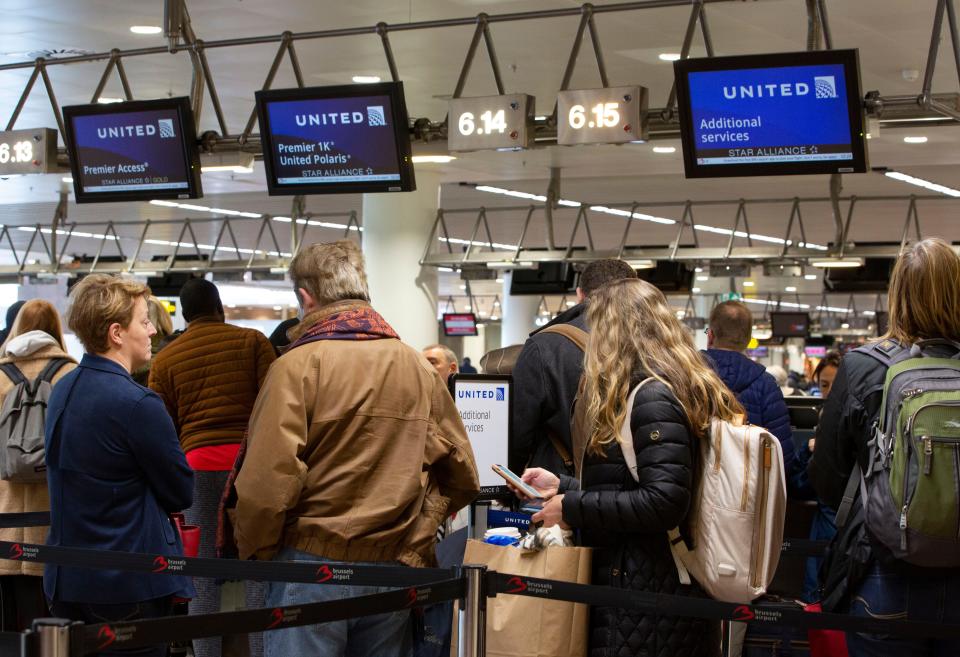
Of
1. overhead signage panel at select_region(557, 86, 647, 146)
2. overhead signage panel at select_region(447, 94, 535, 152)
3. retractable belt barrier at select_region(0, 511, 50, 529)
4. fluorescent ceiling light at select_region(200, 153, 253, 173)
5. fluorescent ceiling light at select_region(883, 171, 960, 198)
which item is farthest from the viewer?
fluorescent ceiling light at select_region(883, 171, 960, 198)

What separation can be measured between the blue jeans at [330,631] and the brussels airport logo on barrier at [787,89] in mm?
4761

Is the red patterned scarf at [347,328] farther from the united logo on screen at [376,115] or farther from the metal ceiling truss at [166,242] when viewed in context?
the metal ceiling truss at [166,242]

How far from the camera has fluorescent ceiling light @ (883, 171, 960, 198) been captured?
53.8 feet

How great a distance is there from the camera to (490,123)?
8438 millimetres

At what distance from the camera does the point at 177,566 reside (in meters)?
3.90

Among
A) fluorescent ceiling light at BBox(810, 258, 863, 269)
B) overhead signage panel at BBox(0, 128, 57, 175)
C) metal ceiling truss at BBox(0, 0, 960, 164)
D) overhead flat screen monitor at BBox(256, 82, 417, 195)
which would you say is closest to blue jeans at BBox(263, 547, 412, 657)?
metal ceiling truss at BBox(0, 0, 960, 164)

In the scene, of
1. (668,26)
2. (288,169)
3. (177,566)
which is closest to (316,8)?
(288,169)

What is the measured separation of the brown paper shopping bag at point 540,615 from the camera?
11.3 ft

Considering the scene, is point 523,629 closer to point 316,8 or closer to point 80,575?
point 80,575

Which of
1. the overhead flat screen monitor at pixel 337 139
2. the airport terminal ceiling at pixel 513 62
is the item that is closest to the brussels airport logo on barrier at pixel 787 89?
the airport terminal ceiling at pixel 513 62


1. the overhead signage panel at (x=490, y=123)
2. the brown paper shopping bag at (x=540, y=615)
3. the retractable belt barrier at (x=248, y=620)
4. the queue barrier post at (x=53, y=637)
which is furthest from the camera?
the overhead signage panel at (x=490, y=123)

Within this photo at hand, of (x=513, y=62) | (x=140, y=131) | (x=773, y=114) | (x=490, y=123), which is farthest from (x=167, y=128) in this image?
(x=773, y=114)

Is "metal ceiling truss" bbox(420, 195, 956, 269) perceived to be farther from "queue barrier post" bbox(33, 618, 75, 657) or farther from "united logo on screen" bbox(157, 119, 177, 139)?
"queue barrier post" bbox(33, 618, 75, 657)

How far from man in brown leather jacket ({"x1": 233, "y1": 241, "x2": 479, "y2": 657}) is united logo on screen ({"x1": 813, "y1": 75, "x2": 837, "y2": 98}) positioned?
4491 millimetres
